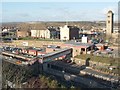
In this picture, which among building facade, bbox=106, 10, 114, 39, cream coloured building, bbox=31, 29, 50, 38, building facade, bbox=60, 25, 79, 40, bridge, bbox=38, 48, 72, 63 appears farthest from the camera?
cream coloured building, bbox=31, 29, 50, 38

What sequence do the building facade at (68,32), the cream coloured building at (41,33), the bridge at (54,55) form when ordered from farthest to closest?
the cream coloured building at (41,33), the building facade at (68,32), the bridge at (54,55)

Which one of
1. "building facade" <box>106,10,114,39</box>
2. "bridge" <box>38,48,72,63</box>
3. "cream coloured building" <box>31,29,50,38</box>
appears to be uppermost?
"building facade" <box>106,10,114,39</box>

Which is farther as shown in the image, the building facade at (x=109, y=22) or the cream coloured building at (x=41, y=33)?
the cream coloured building at (x=41, y=33)

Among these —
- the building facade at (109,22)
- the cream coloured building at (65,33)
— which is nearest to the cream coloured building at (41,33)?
the cream coloured building at (65,33)

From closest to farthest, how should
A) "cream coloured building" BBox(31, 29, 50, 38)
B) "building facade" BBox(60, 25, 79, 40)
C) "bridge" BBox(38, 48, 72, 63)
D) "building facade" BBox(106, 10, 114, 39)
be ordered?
1. "bridge" BBox(38, 48, 72, 63)
2. "building facade" BBox(106, 10, 114, 39)
3. "building facade" BBox(60, 25, 79, 40)
4. "cream coloured building" BBox(31, 29, 50, 38)

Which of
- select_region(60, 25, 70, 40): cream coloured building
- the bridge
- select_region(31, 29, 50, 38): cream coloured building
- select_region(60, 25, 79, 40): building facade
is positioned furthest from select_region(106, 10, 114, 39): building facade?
the bridge

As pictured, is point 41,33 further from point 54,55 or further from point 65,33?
point 54,55

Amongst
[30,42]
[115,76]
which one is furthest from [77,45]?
[30,42]

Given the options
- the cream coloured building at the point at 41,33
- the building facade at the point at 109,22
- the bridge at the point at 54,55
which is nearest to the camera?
the bridge at the point at 54,55

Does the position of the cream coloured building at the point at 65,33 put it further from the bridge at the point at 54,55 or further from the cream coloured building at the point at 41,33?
the bridge at the point at 54,55

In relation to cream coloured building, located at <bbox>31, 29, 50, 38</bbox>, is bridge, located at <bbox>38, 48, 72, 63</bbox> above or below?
below

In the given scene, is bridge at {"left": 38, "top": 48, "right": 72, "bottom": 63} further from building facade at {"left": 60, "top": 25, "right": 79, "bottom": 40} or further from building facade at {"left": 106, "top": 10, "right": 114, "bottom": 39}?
building facade at {"left": 106, "top": 10, "right": 114, "bottom": 39}

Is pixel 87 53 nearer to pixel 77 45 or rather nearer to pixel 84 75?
pixel 77 45

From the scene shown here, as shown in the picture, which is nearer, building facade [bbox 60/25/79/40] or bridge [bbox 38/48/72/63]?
bridge [bbox 38/48/72/63]
